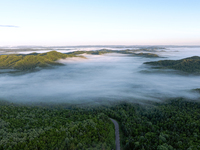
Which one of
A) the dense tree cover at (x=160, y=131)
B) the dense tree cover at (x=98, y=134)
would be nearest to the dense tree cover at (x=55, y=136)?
the dense tree cover at (x=98, y=134)

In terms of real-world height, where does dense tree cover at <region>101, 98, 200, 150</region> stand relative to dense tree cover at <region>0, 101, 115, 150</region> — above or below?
below

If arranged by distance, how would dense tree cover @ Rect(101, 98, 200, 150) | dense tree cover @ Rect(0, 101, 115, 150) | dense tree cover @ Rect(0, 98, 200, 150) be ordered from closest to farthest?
1. dense tree cover @ Rect(0, 101, 115, 150)
2. dense tree cover @ Rect(0, 98, 200, 150)
3. dense tree cover @ Rect(101, 98, 200, 150)

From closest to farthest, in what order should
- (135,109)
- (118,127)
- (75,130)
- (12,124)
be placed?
1. (75,130)
2. (12,124)
3. (118,127)
4. (135,109)

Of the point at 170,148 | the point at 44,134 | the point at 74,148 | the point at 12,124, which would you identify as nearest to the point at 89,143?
the point at 74,148

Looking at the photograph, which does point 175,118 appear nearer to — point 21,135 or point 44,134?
point 44,134

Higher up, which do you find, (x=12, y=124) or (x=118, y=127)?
(x=12, y=124)

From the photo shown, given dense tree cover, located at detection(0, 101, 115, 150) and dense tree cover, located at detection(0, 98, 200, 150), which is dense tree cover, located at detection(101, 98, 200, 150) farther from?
dense tree cover, located at detection(0, 101, 115, 150)

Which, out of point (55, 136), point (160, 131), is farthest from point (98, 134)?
point (160, 131)

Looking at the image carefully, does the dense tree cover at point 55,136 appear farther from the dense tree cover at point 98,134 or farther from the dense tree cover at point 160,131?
the dense tree cover at point 160,131

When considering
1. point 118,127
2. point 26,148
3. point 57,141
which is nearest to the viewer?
point 26,148

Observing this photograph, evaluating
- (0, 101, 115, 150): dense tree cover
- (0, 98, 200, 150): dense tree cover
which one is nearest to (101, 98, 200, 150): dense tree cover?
(0, 98, 200, 150): dense tree cover

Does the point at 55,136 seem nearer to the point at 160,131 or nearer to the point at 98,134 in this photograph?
the point at 98,134
